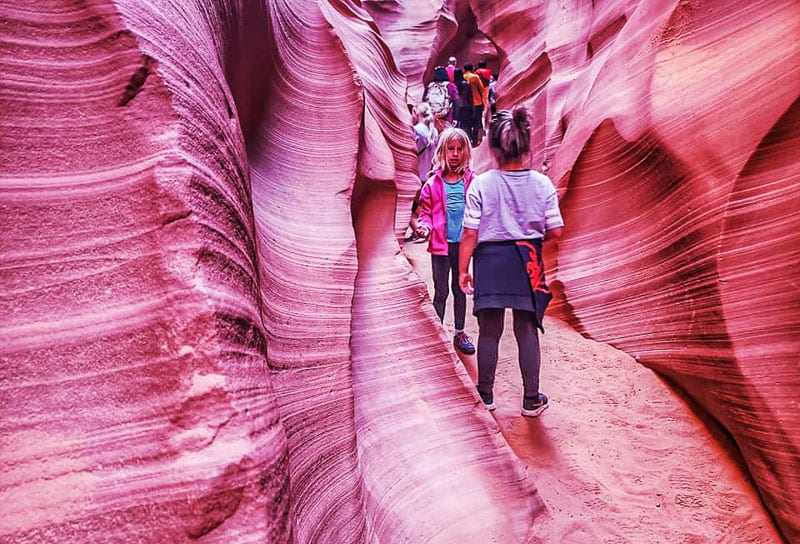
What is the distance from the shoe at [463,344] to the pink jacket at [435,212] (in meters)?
0.73

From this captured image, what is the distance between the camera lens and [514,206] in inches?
106

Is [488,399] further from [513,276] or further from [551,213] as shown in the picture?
[551,213]

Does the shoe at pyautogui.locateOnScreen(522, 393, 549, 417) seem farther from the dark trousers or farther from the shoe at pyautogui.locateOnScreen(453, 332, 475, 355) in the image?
the dark trousers

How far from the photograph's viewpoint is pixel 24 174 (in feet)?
3.02

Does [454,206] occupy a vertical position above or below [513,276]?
above

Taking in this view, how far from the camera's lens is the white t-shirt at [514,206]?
269cm

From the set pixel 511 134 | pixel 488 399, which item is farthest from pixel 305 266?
pixel 488 399

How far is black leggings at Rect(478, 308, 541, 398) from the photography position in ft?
9.16

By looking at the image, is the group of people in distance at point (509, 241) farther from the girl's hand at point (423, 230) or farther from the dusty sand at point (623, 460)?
the girl's hand at point (423, 230)

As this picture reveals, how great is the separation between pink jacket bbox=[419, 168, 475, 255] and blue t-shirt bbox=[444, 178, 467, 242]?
0.10 feet

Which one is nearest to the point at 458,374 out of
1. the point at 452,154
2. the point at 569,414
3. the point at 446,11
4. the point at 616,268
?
the point at 569,414

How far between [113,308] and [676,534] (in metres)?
2.63

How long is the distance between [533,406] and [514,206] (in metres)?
1.24

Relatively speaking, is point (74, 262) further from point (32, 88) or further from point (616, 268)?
point (616, 268)
